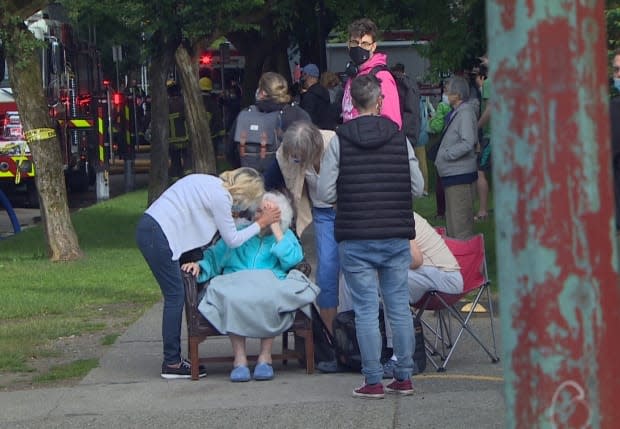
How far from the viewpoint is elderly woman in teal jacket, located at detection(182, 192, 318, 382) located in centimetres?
727

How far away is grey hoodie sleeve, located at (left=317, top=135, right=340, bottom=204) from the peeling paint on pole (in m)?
4.22

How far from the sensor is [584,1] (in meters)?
2.35

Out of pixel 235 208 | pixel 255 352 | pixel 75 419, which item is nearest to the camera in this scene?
pixel 75 419

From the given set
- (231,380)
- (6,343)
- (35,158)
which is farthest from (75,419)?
(35,158)

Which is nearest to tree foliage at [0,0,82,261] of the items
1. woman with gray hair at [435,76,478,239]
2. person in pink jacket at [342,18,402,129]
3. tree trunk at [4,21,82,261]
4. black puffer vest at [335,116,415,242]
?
tree trunk at [4,21,82,261]

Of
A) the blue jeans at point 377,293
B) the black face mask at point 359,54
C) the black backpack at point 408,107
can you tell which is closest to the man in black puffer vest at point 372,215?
the blue jeans at point 377,293

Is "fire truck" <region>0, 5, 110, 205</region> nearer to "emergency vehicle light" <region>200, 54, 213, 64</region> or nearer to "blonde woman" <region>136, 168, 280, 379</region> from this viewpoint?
"blonde woman" <region>136, 168, 280, 379</region>

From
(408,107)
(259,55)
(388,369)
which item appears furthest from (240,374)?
(259,55)

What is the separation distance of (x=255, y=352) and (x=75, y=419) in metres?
2.07

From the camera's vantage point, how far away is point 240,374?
7438mm

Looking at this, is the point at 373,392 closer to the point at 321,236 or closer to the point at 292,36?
the point at 321,236

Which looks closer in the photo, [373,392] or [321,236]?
[373,392]

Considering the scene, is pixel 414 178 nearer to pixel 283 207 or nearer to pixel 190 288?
pixel 283 207

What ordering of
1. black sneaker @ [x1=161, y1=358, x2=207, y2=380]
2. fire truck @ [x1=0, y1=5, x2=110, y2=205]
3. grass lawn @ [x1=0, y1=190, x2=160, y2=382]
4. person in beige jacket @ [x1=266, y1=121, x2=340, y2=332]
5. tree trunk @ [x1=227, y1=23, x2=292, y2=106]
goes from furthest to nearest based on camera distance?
tree trunk @ [x1=227, y1=23, x2=292, y2=106]
fire truck @ [x1=0, y1=5, x2=110, y2=205]
grass lawn @ [x1=0, y1=190, x2=160, y2=382]
black sneaker @ [x1=161, y1=358, x2=207, y2=380]
person in beige jacket @ [x1=266, y1=121, x2=340, y2=332]
